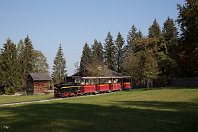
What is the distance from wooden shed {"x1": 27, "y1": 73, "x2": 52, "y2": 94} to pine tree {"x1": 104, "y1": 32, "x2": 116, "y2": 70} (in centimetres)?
3815

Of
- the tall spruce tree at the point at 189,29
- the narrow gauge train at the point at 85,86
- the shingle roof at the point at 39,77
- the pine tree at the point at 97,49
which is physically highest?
the pine tree at the point at 97,49

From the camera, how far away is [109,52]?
119 meters

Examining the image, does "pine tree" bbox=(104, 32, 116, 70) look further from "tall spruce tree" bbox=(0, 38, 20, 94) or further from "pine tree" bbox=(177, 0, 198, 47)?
"pine tree" bbox=(177, 0, 198, 47)

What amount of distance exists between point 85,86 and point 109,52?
66711mm

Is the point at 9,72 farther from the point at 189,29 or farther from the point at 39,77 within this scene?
the point at 189,29

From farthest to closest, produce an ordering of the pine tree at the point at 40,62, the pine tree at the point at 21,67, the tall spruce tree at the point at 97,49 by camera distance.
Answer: the tall spruce tree at the point at 97,49 → the pine tree at the point at 40,62 → the pine tree at the point at 21,67

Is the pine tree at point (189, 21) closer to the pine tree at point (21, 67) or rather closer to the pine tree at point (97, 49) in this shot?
the pine tree at point (21, 67)

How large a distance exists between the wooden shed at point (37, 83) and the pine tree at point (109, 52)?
38.1 m

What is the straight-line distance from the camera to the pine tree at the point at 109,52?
118 meters

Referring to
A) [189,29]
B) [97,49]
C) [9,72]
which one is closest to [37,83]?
[9,72]

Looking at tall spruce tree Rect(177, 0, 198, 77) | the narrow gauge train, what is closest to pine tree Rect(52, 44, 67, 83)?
the narrow gauge train

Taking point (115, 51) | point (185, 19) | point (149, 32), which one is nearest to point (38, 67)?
point (115, 51)

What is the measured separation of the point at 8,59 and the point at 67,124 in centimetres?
6455

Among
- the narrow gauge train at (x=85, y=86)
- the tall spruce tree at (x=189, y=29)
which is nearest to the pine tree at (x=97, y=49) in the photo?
the narrow gauge train at (x=85, y=86)
